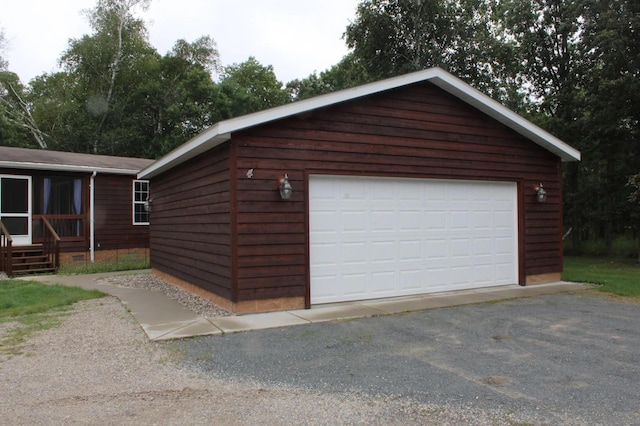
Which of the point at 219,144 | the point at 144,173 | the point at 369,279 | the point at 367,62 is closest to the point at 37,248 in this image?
the point at 144,173

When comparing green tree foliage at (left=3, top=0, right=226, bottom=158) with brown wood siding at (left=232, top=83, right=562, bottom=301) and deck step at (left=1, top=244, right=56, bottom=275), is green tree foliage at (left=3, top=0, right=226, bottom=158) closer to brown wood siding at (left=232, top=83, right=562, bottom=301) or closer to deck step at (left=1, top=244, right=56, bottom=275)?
deck step at (left=1, top=244, right=56, bottom=275)

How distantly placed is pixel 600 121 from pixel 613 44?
8.00 ft

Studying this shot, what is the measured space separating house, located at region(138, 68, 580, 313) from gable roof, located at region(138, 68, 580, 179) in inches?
0.9

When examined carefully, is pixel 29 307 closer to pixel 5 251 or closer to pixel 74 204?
pixel 5 251

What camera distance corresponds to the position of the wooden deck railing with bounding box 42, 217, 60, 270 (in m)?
11.8

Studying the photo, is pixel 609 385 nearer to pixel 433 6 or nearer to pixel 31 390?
pixel 31 390

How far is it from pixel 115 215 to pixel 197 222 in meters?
7.60

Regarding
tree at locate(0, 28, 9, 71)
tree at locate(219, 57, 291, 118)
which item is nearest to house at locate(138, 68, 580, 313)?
tree at locate(219, 57, 291, 118)

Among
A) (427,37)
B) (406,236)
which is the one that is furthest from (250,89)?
(406,236)

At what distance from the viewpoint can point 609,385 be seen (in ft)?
12.3

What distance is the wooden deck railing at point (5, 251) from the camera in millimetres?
10867

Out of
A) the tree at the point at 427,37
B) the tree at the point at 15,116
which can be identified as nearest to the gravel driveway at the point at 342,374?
the tree at the point at 427,37

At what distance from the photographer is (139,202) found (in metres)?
15.2

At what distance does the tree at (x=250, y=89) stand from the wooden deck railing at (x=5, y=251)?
18.9m
